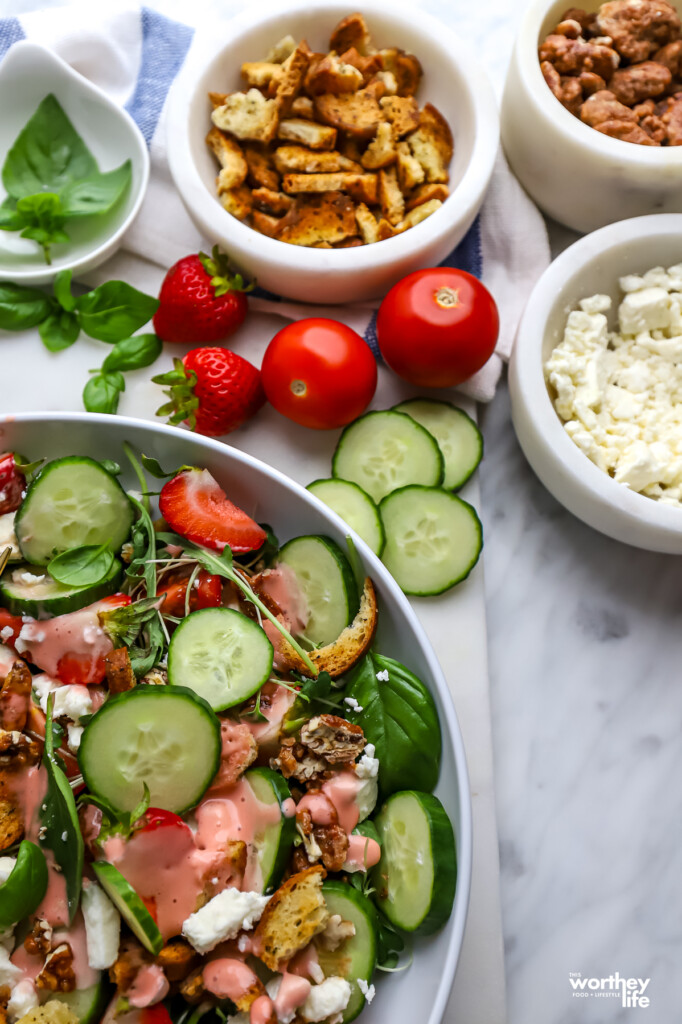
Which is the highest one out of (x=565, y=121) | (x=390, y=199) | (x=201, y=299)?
(x=565, y=121)

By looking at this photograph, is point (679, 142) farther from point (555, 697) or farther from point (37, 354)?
point (37, 354)

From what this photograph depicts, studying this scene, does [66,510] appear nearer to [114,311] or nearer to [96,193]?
[114,311]

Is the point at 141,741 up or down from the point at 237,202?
down

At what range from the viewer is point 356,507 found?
149 cm

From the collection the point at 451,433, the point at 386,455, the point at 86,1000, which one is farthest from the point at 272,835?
the point at 451,433

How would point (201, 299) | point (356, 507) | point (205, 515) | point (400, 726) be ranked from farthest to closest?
point (201, 299) → point (356, 507) → point (205, 515) → point (400, 726)

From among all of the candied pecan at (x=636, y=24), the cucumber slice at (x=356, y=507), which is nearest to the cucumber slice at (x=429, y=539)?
the cucumber slice at (x=356, y=507)

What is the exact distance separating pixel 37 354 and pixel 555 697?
1252 millimetres

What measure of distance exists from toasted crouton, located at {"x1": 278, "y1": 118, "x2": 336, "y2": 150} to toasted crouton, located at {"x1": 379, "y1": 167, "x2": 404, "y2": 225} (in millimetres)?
122

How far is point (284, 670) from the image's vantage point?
134cm

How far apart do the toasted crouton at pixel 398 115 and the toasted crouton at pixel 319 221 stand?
189 millimetres

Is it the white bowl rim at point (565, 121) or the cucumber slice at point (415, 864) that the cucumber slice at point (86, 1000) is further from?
the white bowl rim at point (565, 121)

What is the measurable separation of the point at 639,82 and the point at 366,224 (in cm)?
59

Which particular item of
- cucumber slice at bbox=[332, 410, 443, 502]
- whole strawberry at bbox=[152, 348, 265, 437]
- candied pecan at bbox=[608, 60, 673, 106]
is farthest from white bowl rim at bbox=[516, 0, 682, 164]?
whole strawberry at bbox=[152, 348, 265, 437]
